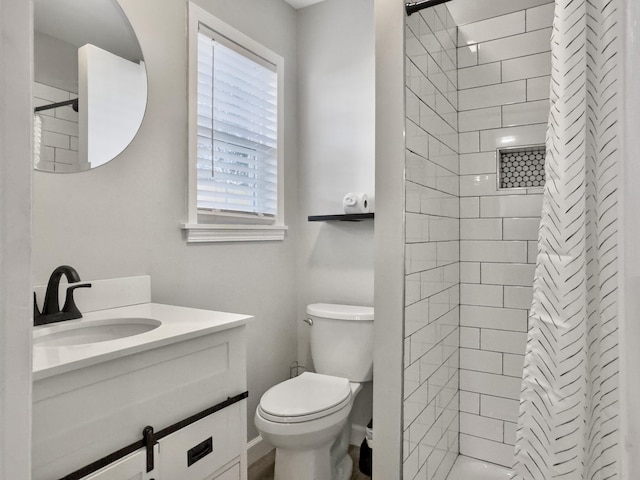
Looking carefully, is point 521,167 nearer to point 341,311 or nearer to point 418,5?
point 418,5

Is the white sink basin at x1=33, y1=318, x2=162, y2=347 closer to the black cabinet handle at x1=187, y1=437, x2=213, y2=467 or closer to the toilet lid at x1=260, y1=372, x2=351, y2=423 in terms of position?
the black cabinet handle at x1=187, y1=437, x2=213, y2=467

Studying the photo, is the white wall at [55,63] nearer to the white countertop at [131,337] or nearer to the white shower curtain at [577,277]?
the white countertop at [131,337]

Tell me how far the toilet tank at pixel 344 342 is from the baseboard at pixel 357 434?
381mm

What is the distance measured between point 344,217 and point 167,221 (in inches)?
36.3

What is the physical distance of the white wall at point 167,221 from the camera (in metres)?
1.42

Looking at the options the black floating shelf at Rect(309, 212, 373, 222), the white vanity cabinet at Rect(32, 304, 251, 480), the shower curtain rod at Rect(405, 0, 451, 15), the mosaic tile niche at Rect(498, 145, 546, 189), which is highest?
the shower curtain rod at Rect(405, 0, 451, 15)

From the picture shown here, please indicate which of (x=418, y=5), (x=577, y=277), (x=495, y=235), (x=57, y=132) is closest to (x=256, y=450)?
(x=495, y=235)

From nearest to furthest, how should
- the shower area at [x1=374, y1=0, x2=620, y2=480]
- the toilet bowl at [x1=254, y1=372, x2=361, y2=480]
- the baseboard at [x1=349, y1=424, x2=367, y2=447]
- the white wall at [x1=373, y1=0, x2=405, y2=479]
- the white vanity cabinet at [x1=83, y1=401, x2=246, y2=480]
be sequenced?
the shower area at [x1=374, y1=0, x2=620, y2=480], the white vanity cabinet at [x1=83, y1=401, x2=246, y2=480], the white wall at [x1=373, y1=0, x2=405, y2=479], the toilet bowl at [x1=254, y1=372, x2=361, y2=480], the baseboard at [x1=349, y1=424, x2=367, y2=447]

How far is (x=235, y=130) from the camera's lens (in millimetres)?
2129

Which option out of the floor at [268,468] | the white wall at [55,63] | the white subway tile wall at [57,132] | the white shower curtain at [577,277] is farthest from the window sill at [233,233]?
the white shower curtain at [577,277]

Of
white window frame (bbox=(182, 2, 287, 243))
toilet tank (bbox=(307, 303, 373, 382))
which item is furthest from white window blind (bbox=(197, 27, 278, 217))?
toilet tank (bbox=(307, 303, 373, 382))

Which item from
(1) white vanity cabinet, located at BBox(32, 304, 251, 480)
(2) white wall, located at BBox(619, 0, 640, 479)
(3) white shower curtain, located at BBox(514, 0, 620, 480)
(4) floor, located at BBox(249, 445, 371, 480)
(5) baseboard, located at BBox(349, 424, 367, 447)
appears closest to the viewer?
(2) white wall, located at BBox(619, 0, 640, 479)

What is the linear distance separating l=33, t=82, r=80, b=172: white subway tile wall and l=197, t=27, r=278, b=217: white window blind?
22.7 inches

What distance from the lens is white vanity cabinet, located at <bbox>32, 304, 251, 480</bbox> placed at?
2.76 ft
